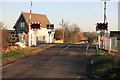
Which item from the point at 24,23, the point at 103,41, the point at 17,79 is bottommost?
the point at 17,79

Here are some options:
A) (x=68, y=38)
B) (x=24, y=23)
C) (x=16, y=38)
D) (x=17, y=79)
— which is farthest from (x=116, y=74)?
(x=68, y=38)

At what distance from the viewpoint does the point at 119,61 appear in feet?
40.2

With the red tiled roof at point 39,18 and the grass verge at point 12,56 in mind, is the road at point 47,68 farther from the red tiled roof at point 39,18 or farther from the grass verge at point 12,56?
the red tiled roof at point 39,18

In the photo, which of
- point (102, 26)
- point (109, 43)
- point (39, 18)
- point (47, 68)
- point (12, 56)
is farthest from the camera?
point (39, 18)

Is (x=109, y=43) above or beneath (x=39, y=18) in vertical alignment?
beneath

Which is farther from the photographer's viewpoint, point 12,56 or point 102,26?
point 102,26

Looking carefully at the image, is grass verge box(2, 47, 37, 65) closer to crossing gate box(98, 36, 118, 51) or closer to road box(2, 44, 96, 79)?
road box(2, 44, 96, 79)

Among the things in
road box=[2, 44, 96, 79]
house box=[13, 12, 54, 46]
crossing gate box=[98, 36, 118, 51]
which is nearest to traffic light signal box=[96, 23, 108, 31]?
crossing gate box=[98, 36, 118, 51]

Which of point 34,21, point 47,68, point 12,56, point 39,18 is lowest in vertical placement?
point 47,68

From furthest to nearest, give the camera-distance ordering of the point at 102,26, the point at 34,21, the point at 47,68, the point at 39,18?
the point at 39,18 → the point at 34,21 → the point at 102,26 → the point at 47,68

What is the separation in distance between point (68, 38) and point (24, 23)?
1932 cm

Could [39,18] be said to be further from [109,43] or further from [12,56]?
[12,56]

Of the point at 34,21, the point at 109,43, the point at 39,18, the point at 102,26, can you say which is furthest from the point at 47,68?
the point at 39,18

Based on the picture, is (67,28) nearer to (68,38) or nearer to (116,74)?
(68,38)
